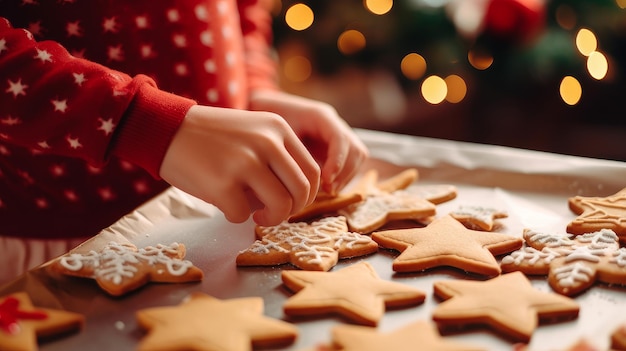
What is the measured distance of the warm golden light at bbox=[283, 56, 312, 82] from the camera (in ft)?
7.83

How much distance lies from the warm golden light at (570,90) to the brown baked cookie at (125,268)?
1.73 meters

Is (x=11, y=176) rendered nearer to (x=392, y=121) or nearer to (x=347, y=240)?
(x=347, y=240)

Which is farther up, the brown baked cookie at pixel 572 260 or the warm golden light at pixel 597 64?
the warm golden light at pixel 597 64

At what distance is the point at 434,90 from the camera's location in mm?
2307

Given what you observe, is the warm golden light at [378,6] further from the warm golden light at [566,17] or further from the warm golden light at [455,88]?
the warm golden light at [566,17]

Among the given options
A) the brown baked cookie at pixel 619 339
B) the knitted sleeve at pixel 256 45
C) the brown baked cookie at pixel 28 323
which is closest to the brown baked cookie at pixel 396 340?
the brown baked cookie at pixel 619 339

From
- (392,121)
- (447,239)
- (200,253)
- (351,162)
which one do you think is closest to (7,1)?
(200,253)

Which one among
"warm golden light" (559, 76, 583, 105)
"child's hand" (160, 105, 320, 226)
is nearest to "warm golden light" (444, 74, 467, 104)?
"warm golden light" (559, 76, 583, 105)

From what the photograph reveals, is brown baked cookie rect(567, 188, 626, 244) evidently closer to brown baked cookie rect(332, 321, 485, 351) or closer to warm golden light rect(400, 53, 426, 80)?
brown baked cookie rect(332, 321, 485, 351)

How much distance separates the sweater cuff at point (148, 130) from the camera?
0.80 metres

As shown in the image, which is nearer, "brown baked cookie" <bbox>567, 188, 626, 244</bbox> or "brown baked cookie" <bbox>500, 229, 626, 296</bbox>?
"brown baked cookie" <bbox>500, 229, 626, 296</bbox>

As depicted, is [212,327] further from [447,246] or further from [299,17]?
[299,17]

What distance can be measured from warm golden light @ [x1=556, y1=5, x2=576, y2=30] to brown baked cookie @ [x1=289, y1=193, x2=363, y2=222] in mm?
1306

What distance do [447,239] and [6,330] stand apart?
0.53 m
